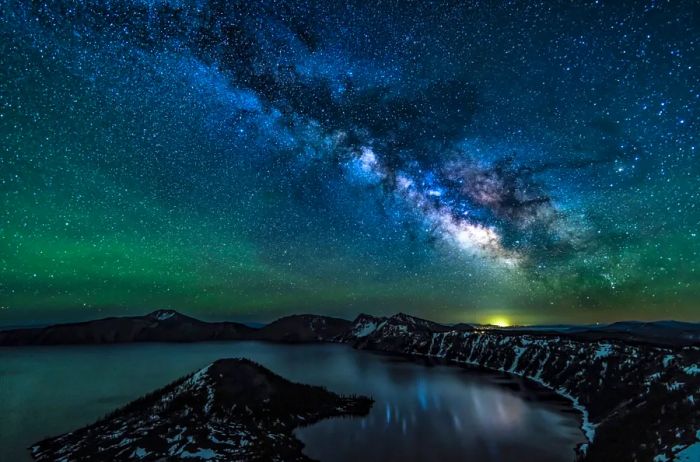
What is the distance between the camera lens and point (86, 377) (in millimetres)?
134375

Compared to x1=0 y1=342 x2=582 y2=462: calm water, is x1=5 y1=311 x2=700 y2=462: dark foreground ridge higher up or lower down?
higher up

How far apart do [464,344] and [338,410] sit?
397ft

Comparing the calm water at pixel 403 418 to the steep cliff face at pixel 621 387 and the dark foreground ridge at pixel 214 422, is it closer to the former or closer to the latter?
the dark foreground ridge at pixel 214 422

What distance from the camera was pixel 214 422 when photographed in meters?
48.3

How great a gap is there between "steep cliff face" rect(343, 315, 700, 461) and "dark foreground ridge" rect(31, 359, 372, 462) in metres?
36.4

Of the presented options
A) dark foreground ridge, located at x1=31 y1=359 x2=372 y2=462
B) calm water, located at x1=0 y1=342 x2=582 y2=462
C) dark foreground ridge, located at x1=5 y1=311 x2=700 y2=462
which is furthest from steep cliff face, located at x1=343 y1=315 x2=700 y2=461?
dark foreground ridge, located at x1=31 y1=359 x2=372 y2=462

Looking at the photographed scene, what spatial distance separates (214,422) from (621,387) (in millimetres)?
69937

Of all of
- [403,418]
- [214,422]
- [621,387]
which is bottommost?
[403,418]

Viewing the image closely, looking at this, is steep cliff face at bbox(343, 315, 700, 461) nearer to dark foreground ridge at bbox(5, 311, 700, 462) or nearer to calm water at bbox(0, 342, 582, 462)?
dark foreground ridge at bbox(5, 311, 700, 462)

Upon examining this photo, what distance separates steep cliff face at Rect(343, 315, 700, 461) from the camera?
1398 inches

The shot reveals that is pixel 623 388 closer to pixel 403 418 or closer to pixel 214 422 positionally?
pixel 403 418

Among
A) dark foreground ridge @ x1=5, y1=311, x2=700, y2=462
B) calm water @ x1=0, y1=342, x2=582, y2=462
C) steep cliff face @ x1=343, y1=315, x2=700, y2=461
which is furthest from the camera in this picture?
calm water @ x1=0, y1=342, x2=582, y2=462

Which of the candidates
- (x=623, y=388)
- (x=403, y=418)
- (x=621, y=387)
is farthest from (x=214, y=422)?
(x=621, y=387)

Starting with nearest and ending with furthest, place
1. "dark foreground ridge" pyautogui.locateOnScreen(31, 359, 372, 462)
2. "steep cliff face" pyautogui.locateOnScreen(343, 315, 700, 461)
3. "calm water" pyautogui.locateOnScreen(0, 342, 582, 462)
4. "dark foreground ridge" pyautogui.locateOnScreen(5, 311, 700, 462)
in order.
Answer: "dark foreground ridge" pyautogui.locateOnScreen(5, 311, 700, 462) → "steep cliff face" pyautogui.locateOnScreen(343, 315, 700, 461) → "dark foreground ridge" pyautogui.locateOnScreen(31, 359, 372, 462) → "calm water" pyautogui.locateOnScreen(0, 342, 582, 462)
